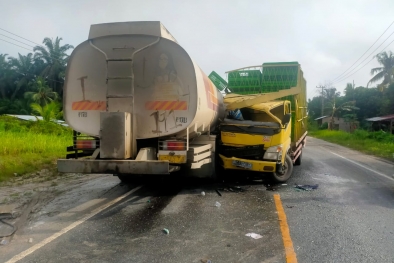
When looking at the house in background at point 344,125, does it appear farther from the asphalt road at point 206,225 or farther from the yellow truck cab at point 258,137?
the asphalt road at point 206,225

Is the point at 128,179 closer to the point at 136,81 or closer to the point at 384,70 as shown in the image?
the point at 136,81

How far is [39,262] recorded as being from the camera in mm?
4113

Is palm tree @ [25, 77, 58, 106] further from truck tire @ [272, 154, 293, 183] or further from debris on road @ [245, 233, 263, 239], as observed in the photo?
debris on road @ [245, 233, 263, 239]

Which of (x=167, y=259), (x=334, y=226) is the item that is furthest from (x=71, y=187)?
(x=334, y=226)

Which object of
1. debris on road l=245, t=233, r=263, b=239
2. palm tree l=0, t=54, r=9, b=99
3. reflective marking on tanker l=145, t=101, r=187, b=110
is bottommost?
debris on road l=245, t=233, r=263, b=239

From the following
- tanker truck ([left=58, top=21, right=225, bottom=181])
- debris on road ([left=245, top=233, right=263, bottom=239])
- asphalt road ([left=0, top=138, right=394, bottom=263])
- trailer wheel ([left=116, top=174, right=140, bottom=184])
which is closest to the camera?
asphalt road ([left=0, top=138, right=394, bottom=263])

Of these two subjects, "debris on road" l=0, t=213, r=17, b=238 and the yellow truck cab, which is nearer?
"debris on road" l=0, t=213, r=17, b=238

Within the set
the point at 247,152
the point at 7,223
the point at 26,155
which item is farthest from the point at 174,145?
the point at 26,155

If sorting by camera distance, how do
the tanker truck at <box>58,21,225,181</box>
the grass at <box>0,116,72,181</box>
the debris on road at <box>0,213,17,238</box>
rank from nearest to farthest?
the debris on road at <box>0,213,17,238</box>
the tanker truck at <box>58,21,225,181</box>
the grass at <box>0,116,72,181</box>

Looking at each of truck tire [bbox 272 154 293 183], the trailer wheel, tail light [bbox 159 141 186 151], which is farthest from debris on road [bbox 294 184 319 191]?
the trailer wheel

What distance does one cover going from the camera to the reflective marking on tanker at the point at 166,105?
264 inches

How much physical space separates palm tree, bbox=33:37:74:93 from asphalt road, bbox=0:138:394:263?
4651 cm

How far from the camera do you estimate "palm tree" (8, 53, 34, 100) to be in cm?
5381

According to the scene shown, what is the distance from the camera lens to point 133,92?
6684 millimetres
